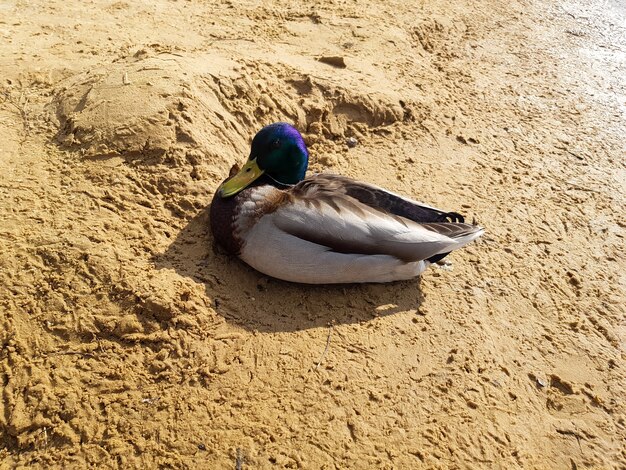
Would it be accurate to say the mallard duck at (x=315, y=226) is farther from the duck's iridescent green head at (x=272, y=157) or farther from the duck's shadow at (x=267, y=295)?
the duck's shadow at (x=267, y=295)

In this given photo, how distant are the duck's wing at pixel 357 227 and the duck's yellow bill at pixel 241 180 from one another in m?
0.29

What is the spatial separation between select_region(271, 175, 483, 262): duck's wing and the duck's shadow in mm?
360

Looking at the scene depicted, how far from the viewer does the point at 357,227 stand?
3.25m

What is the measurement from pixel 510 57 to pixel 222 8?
3.79 m

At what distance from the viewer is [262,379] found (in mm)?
2939

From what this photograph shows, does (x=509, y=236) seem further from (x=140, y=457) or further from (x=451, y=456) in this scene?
(x=140, y=457)

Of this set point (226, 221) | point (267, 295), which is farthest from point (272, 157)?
point (267, 295)

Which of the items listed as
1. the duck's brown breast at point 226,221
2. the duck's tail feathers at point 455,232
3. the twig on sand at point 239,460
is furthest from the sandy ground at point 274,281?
the duck's tail feathers at point 455,232

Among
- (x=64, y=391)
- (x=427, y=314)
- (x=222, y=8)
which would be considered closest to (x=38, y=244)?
(x=64, y=391)

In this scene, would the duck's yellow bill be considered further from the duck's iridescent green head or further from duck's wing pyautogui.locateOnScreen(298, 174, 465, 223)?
duck's wing pyautogui.locateOnScreen(298, 174, 465, 223)

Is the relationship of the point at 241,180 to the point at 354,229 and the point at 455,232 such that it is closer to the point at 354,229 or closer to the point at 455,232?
the point at 354,229

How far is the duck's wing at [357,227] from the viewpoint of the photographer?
3229 millimetres

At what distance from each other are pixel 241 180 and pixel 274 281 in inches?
28.2

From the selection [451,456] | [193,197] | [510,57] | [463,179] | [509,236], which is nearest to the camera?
[451,456]
